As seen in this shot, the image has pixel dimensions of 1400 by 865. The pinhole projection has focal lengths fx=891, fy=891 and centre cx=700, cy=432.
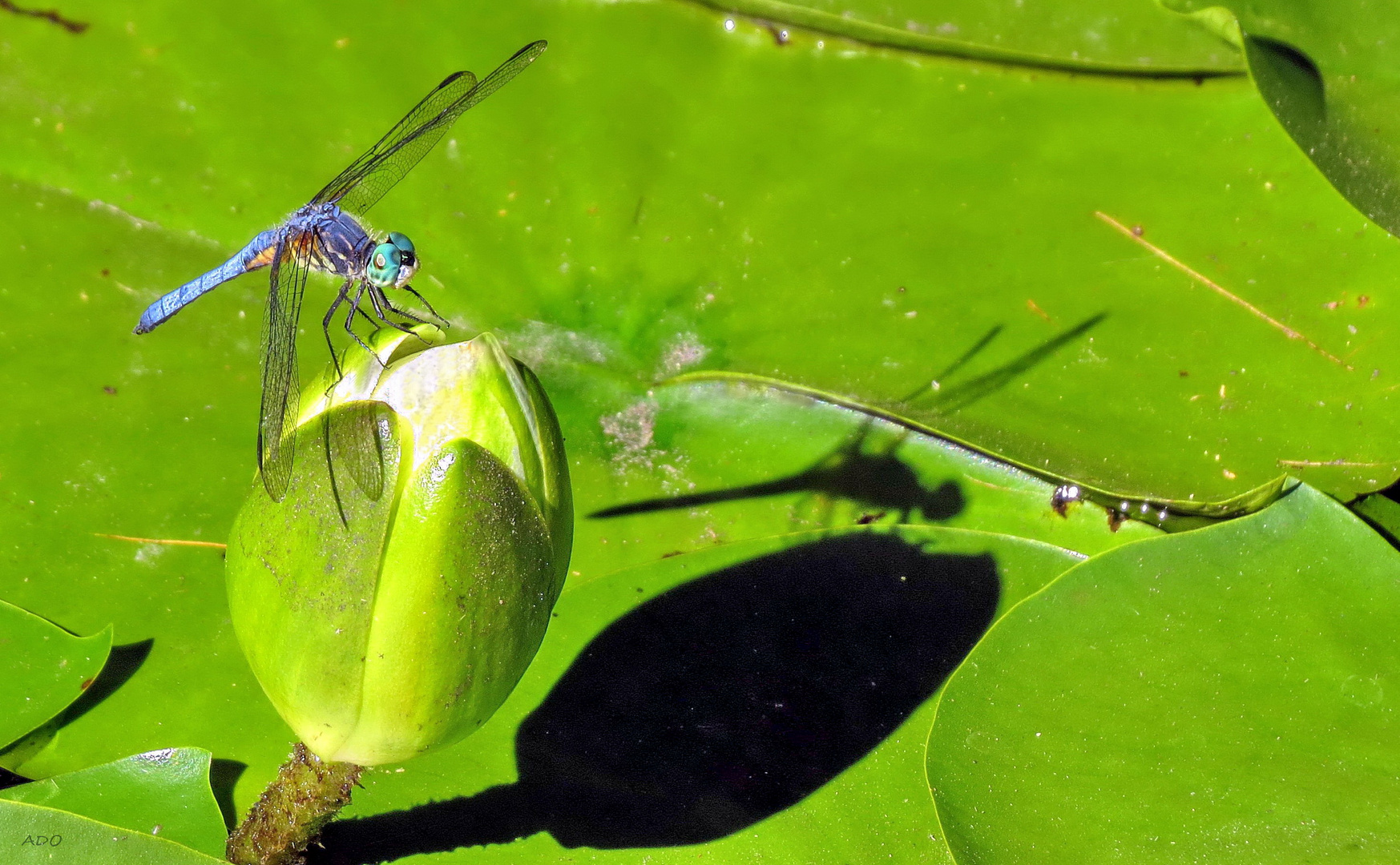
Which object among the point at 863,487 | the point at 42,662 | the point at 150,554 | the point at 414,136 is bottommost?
the point at 42,662

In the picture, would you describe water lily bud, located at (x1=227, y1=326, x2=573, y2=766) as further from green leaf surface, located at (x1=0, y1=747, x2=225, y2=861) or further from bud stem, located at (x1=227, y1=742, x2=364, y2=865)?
green leaf surface, located at (x1=0, y1=747, x2=225, y2=861)

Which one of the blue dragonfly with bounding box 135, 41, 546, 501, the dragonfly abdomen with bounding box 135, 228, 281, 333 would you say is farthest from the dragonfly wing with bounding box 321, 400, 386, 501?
the dragonfly abdomen with bounding box 135, 228, 281, 333

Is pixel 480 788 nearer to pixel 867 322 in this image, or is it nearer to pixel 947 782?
pixel 947 782

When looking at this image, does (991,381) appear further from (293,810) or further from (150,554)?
(150,554)

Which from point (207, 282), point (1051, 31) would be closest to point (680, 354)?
point (207, 282)

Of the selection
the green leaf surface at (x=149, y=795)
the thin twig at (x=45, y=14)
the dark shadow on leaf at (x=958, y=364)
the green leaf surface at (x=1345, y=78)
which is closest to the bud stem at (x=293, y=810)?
the green leaf surface at (x=149, y=795)
